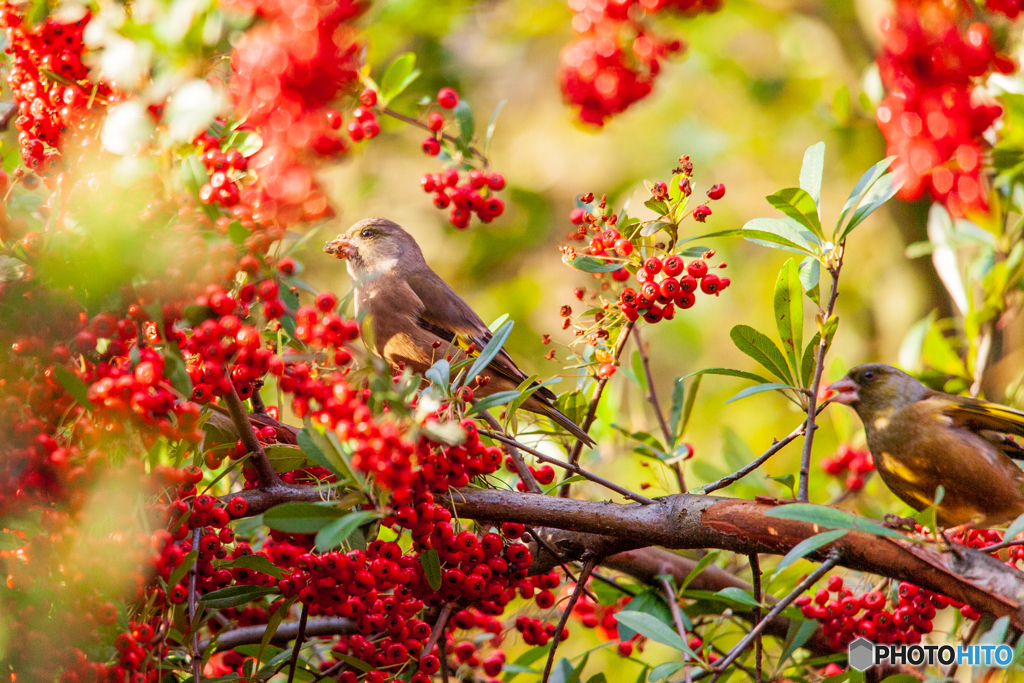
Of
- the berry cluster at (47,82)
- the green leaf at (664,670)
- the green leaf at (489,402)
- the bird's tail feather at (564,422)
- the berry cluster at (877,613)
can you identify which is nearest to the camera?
the berry cluster at (47,82)

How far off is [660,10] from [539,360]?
12.9ft

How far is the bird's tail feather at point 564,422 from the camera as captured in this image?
261cm

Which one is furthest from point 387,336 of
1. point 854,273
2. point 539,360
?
point 854,273

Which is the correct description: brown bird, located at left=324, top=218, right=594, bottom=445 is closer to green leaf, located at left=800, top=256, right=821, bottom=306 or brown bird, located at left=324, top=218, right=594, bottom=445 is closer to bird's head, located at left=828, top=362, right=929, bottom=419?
bird's head, located at left=828, top=362, right=929, bottom=419

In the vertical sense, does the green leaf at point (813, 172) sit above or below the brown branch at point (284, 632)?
above

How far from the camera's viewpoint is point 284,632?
2.64 meters

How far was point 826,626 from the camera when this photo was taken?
2.70 meters

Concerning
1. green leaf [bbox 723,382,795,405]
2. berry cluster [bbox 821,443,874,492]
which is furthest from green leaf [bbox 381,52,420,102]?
berry cluster [bbox 821,443,874,492]

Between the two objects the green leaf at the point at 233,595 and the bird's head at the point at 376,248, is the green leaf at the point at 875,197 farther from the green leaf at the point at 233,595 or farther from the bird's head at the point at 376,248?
the bird's head at the point at 376,248

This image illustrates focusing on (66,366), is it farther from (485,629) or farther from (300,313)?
(485,629)

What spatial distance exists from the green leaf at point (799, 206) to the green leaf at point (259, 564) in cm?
169

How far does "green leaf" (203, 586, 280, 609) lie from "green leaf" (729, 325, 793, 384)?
5.00 ft

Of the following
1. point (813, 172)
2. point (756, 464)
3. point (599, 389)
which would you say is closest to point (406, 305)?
point (599, 389)

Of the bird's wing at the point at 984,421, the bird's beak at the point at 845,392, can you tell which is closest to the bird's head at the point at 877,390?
the bird's beak at the point at 845,392
